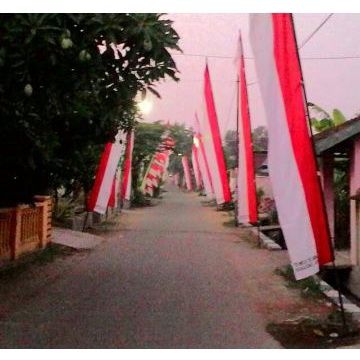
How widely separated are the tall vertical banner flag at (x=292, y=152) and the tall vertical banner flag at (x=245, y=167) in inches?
179

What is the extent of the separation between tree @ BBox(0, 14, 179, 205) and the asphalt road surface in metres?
1.66

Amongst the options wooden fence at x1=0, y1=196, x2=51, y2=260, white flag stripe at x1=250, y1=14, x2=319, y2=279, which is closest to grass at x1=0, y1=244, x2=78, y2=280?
wooden fence at x1=0, y1=196, x2=51, y2=260

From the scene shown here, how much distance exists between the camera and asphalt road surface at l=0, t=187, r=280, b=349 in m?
4.96

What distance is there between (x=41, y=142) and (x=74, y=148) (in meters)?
1.66

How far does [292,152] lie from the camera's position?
16.0ft

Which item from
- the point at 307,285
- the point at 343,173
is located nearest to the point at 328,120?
the point at 343,173

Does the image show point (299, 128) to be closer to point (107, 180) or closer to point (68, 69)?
point (68, 69)

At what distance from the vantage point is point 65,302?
635 centimetres

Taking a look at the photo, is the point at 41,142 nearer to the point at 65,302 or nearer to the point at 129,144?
the point at 65,302

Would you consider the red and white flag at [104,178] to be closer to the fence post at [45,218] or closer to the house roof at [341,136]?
the fence post at [45,218]

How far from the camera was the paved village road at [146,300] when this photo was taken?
16.3 feet

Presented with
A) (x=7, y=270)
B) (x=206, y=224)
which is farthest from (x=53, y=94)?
(x=206, y=224)
